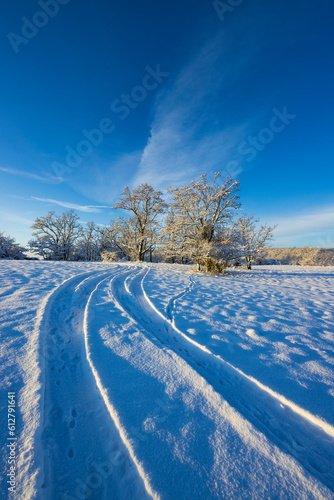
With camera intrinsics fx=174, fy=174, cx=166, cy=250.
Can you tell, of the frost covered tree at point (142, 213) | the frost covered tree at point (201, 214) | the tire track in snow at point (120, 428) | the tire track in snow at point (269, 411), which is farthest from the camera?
the frost covered tree at point (142, 213)

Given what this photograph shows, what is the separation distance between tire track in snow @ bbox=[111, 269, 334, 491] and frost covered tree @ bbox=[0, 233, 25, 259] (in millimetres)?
25411

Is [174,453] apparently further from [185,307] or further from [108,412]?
[185,307]

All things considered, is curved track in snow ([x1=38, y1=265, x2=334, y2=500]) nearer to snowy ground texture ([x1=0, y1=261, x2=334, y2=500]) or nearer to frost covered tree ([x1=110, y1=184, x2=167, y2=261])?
snowy ground texture ([x1=0, y1=261, x2=334, y2=500])

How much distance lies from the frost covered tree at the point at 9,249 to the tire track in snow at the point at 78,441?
24590 millimetres

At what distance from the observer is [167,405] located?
6.16ft

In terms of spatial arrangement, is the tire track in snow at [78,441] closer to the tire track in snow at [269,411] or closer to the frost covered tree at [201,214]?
the tire track in snow at [269,411]

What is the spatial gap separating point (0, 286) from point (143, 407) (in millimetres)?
5726

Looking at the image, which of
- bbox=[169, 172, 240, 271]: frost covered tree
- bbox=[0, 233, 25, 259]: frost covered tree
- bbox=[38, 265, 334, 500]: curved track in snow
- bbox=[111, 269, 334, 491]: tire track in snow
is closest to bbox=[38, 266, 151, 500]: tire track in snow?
bbox=[38, 265, 334, 500]: curved track in snow

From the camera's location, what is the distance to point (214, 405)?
6.21 ft

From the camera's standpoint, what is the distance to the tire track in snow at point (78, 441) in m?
1.27

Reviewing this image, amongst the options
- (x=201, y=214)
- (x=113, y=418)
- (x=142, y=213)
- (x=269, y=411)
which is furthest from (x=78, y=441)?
(x=142, y=213)

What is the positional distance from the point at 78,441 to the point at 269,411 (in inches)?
76.9

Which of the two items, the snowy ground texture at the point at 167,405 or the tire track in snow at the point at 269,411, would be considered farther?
the tire track in snow at the point at 269,411

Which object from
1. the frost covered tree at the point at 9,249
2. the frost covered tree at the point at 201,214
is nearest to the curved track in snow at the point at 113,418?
the frost covered tree at the point at 201,214
